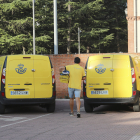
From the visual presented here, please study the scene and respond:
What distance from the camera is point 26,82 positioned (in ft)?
32.9

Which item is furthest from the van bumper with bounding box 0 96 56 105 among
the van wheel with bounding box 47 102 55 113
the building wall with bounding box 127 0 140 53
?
the building wall with bounding box 127 0 140 53

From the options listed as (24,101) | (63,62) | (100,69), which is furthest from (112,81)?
(63,62)

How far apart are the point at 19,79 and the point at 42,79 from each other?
2.28 feet

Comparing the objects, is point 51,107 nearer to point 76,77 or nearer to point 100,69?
point 76,77

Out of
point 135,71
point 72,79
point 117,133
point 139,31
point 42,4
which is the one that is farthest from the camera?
point 42,4

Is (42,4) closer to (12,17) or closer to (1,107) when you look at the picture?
(12,17)

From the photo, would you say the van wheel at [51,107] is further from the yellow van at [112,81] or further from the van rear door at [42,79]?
the yellow van at [112,81]

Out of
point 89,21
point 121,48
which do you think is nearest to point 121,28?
point 121,48

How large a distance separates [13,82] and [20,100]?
585mm

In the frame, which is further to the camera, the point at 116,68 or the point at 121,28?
the point at 121,28

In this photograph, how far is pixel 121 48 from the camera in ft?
189

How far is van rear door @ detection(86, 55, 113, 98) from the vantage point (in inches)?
399

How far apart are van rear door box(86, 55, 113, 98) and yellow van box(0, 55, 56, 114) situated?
1184 millimetres

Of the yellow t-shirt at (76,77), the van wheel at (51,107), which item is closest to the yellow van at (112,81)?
the yellow t-shirt at (76,77)
